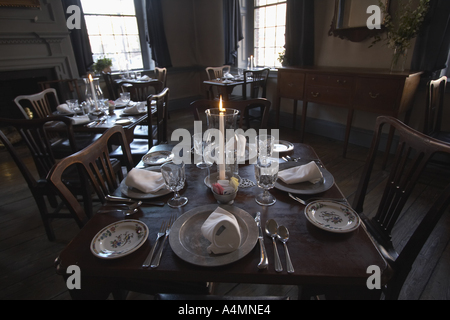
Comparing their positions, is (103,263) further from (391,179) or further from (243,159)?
(391,179)

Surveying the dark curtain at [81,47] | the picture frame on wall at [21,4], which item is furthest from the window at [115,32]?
the picture frame on wall at [21,4]

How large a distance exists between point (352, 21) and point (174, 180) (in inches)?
117

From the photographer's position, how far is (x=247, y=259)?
2.14 feet

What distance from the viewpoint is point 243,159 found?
1.18 m

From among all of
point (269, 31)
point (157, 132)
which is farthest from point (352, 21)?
Answer: point (157, 132)

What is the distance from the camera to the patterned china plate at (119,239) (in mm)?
672

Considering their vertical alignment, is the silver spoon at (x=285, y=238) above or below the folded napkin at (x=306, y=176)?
below

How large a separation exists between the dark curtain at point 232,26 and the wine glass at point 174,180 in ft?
13.3

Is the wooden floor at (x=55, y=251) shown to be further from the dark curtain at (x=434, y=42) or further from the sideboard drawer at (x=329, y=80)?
the dark curtain at (x=434, y=42)

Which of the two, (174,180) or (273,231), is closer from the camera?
(273,231)

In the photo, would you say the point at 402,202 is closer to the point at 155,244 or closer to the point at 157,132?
the point at 155,244

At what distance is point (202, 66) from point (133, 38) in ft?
4.46

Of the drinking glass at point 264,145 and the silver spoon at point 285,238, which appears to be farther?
the drinking glass at point 264,145
